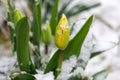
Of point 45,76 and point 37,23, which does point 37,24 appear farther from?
point 45,76

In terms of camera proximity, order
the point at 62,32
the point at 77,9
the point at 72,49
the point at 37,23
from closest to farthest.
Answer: the point at 62,32
the point at 72,49
the point at 37,23
the point at 77,9

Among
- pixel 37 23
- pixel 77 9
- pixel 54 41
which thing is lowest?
pixel 54 41

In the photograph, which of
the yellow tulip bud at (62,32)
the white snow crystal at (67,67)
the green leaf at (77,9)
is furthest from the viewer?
the green leaf at (77,9)

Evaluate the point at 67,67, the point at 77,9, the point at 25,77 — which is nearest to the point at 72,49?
the point at 67,67

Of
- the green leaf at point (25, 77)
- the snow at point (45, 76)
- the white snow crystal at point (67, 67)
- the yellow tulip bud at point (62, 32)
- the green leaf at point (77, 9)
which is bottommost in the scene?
the snow at point (45, 76)

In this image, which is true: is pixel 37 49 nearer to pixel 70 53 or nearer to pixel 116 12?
pixel 70 53

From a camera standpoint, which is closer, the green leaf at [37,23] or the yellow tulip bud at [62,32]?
the yellow tulip bud at [62,32]

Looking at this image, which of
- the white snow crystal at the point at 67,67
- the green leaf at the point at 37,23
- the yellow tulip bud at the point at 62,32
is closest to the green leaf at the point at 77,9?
the green leaf at the point at 37,23

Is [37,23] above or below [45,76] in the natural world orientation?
above

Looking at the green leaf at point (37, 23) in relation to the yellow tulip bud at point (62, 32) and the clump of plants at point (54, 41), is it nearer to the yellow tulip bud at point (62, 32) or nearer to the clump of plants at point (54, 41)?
the clump of plants at point (54, 41)

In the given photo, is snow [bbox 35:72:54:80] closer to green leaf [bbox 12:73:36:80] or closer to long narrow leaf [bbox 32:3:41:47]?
green leaf [bbox 12:73:36:80]
